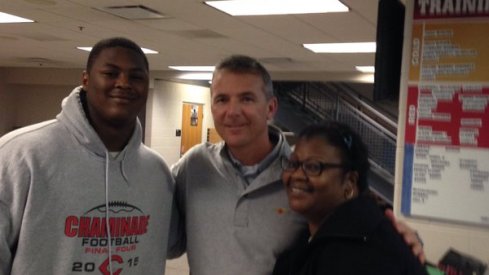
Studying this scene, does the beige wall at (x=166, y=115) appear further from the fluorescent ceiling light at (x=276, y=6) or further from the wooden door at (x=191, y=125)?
the fluorescent ceiling light at (x=276, y=6)

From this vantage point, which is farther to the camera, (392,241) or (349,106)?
(349,106)

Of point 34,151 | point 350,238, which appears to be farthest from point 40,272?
point 350,238

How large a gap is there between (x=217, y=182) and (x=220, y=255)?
28 centimetres

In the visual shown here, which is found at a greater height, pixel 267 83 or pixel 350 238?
pixel 267 83

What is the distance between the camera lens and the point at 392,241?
141cm

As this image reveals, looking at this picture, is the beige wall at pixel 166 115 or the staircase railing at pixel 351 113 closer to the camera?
the staircase railing at pixel 351 113

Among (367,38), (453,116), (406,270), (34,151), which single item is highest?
(367,38)

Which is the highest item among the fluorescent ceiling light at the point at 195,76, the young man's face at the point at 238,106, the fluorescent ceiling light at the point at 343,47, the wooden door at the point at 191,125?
the fluorescent ceiling light at the point at 343,47

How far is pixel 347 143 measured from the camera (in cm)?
163

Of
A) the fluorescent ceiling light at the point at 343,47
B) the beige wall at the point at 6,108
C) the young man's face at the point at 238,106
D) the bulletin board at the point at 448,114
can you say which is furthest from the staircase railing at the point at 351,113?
the young man's face at the point at 238,106

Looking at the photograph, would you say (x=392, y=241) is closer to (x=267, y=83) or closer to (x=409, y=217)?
(x=267, y=83)

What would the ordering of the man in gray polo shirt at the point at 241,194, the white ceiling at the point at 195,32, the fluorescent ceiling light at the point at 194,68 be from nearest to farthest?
the man in gray polo shirt at the point at 241,194
the white ceiling at the point at 195,32
the fluorescent ceiling light at the point at 194,68

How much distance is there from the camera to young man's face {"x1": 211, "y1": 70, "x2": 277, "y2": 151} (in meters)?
1.87

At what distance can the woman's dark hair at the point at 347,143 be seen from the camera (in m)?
1.62
